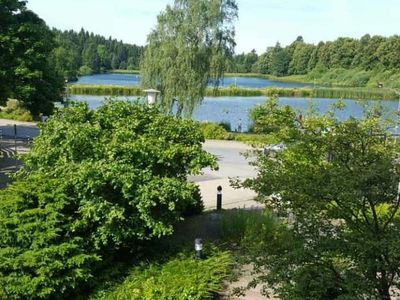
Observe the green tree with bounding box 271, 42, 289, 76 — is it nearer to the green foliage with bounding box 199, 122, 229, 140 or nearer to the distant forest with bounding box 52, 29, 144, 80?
the distant forest with bounding box 52, 29, 144, 80

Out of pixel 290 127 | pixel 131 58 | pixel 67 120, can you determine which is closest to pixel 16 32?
pixel 67 120

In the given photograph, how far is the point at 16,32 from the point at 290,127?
1989 cm

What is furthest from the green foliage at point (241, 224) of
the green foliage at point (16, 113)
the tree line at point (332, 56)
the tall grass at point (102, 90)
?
the tree line at point (332, 56)

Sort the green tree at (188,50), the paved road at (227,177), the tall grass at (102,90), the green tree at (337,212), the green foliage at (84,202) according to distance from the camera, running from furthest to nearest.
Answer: the tall grass at (102,90), the green tree at (188,50), the paved road at (227,177), the green foliage at (84,202), the green tree at (337,212)

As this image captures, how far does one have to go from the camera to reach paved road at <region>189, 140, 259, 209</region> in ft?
54.4

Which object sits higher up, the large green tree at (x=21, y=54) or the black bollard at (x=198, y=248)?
the large green tree at (x=21, y=54)

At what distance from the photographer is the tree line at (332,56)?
92625 mm

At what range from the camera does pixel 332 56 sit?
107375 millimetres

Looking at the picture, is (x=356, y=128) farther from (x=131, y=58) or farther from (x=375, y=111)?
(x=131, y=58)

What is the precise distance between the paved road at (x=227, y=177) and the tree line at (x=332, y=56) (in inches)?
1762

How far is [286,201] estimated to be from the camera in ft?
21.3

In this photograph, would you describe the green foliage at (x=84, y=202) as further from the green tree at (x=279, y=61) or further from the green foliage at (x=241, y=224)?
the green tree at (x=279, y=61)

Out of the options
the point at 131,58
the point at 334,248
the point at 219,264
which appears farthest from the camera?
the point at 131,58

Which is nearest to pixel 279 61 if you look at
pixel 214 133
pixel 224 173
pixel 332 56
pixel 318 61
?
pixel 318 61
